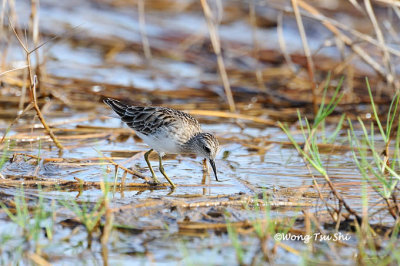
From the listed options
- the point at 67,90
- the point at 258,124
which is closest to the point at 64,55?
the point at 67,90

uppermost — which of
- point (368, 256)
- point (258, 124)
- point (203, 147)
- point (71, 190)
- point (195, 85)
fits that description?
point (195, 85)

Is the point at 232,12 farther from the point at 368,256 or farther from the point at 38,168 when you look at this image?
the point at 368,256

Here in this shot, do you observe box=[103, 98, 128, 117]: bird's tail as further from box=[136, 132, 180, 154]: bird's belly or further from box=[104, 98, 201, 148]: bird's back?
box=[136, 132, 180, 154]: bird's belly

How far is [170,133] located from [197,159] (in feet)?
2.64

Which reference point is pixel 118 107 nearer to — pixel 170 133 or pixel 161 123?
pixel 161 123

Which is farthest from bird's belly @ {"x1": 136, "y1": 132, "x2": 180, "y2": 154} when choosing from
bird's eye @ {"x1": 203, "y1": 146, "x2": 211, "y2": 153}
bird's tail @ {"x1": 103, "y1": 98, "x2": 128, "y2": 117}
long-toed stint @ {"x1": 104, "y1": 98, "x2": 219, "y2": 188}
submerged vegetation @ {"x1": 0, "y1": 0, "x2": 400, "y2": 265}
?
bird's tail @ {"x1": 103, "y1": 98, "x2": 128, "y2": 117}

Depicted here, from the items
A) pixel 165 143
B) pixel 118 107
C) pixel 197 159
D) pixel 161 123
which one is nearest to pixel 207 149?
pixel 165 143

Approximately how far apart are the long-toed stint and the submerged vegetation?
29 cm

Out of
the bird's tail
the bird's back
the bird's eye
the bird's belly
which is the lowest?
the bird's eye

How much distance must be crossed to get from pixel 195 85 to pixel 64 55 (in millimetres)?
2867

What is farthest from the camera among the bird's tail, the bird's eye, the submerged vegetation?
the bird's tail

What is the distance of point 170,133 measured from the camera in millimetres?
7695

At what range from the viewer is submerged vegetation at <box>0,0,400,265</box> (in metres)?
5.06

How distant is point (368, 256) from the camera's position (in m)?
4.95
